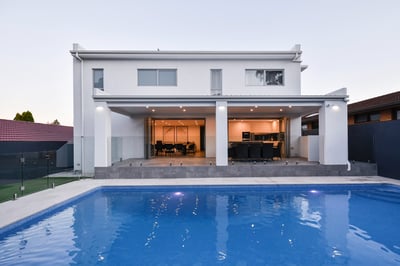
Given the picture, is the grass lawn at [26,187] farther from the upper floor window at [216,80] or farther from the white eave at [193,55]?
the upper floor window at [216,80]

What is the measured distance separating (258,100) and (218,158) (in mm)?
3366

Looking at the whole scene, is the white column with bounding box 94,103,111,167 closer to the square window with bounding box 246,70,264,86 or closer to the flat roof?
the flat roof

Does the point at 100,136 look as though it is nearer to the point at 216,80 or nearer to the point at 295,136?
the point at 216,80

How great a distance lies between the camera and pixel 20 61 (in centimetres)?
1791

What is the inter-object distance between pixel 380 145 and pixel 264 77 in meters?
6.79

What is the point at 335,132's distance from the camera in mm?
9836

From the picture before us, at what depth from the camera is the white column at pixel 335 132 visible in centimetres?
979

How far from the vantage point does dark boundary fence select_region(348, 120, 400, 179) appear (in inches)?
356

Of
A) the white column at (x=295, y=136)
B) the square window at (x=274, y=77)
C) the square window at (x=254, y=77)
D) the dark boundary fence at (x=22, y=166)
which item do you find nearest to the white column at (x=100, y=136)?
the dark boundary fence at (x=22, y=166)

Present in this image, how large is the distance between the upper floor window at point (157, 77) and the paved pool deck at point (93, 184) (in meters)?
6.07

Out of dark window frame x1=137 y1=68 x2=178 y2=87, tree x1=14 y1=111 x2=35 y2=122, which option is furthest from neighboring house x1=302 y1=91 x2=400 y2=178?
tree x1=14 y1=111 x2=35 y2=122

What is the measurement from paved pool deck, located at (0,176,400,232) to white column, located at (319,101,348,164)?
92 cm

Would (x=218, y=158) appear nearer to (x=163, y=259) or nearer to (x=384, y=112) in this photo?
(x=163, y=259)

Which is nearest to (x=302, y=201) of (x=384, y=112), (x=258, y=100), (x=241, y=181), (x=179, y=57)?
(x=241, y=181)
